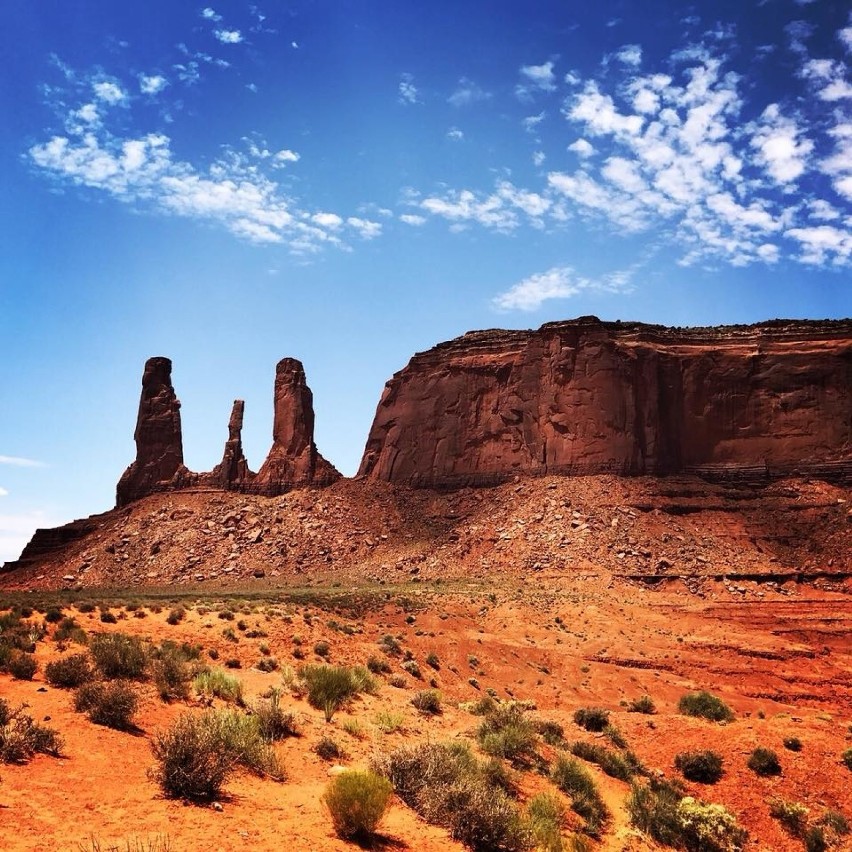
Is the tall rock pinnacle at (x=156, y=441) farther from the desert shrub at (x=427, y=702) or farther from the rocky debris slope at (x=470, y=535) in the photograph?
the desert shrub at (x=427, y=702)

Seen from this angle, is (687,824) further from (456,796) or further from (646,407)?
(646,407)

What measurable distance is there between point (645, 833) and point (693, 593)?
110 ft

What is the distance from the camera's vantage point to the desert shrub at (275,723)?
1055 centimetres

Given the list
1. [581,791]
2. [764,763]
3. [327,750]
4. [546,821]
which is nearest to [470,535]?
[764,763]

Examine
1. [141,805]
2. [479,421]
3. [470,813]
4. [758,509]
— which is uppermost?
[479,421]

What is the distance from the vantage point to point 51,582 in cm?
6153

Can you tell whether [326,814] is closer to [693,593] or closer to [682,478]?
[693,593]

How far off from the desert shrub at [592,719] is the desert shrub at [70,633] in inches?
454

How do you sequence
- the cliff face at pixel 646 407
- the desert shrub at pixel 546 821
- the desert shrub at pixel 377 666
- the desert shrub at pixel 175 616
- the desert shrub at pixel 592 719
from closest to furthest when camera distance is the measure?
the desert shrub at pixel 546 821 → the desert shrub at pixel 592 719 → the desert shrub at pixel 377 666 → the desert shrub at pixel 175 616 → the cliff face at pixel 646 407

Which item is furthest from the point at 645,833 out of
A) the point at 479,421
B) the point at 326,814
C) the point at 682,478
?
the point at 479,421

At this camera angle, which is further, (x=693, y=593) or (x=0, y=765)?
(x=693, y=593)

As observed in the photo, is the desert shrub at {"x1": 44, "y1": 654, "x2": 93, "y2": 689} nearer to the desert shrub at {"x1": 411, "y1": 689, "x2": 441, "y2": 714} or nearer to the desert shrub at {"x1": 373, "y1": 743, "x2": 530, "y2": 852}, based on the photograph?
the desert shrub at {"x1": 373, "y1": 743, "x2": 530, "y2": 852}

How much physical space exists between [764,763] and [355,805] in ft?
34.4

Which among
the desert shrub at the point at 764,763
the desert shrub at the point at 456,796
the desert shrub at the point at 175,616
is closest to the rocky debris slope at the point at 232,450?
the desert shrub at the point at 175,616
